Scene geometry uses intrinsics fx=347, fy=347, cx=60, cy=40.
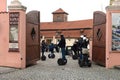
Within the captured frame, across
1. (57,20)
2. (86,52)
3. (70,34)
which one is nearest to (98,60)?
(86,52)

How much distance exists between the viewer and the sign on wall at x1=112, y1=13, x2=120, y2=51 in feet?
63.6

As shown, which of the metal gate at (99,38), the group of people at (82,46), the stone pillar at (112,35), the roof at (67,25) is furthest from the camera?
the roof at (67,25)

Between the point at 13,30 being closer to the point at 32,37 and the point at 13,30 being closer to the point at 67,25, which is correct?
the point at 32,37

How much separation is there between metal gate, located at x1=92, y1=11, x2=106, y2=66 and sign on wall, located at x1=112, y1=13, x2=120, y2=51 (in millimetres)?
793

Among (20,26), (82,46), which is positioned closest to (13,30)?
(20,26)

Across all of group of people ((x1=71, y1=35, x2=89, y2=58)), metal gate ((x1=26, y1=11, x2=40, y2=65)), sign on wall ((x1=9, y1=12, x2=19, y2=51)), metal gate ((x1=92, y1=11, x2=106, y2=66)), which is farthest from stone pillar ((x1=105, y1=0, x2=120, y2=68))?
sign on wall ((x1=9, y1=12, x2=19, y2=51))

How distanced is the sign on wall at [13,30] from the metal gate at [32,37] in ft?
3.10

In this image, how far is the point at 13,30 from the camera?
18.9 metres

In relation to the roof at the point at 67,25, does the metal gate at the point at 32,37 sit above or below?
below

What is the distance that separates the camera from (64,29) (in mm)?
76375

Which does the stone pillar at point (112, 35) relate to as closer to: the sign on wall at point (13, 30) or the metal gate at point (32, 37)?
the metal gate at point (32, 37)

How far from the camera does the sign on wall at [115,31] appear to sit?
19.4 m

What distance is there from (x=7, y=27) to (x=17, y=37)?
853mm

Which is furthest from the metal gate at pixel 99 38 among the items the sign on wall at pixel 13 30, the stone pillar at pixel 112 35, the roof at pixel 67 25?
the roof at pixel 67 25
